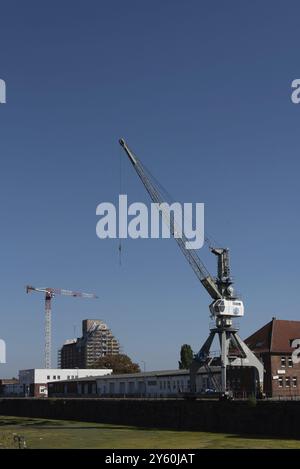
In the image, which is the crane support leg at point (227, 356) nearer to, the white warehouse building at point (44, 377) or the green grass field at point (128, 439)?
the green grass field at point (128, 439)

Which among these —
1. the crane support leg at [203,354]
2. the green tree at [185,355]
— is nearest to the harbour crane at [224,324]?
the crane support leg at [203,354]

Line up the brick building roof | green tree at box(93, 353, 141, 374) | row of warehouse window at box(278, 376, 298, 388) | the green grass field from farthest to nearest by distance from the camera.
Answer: green tree at box(93, 353, 141, 374) < the brick building roof < row of warehouse window at box(278, 376, 298, 388) < the green grass field

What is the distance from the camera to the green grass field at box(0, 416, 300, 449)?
199ft

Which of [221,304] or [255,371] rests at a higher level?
[221,304]

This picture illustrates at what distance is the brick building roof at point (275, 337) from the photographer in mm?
99375

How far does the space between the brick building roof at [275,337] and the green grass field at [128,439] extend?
86.6ft

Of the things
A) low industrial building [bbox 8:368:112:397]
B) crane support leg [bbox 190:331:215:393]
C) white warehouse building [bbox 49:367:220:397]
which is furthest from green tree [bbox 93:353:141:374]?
crane support leg [bbox 190:331:215:393]

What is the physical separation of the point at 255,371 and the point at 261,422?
18261 mm

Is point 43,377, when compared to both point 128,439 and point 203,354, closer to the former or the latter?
point 203,354

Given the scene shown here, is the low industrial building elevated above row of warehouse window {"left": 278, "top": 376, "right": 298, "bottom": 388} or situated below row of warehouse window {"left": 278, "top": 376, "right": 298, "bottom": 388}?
below

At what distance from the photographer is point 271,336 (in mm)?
100938

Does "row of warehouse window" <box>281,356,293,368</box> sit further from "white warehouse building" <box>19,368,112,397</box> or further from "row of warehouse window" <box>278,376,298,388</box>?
"white warehouse building" <box>19,368,112,397</box>
